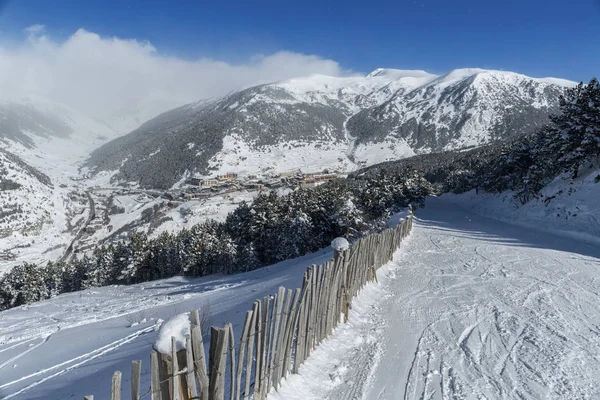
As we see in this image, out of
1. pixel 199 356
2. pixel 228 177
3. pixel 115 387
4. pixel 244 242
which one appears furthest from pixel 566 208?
pixel 228 177

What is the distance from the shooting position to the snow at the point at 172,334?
251 centimetres

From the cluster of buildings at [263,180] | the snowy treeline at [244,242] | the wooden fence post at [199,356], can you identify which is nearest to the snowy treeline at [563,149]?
the snowy treeline at [244,242]

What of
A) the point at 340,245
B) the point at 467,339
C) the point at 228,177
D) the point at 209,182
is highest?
the point at 228,177

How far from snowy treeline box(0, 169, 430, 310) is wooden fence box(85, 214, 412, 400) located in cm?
2473

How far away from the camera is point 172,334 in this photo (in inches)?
→ 101

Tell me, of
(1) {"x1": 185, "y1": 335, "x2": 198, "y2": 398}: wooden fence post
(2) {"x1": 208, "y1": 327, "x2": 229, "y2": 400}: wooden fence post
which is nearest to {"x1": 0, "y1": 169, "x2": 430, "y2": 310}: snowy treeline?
(2) {"x1": 208, "y1": 327, "x2": 229, "y2": 400}: wooden fence post

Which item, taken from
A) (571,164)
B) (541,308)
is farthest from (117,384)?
(571,164)

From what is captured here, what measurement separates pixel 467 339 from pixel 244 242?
128 feet

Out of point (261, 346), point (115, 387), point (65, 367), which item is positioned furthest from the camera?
point (65, 367)

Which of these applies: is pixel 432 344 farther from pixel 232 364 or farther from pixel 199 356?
pixel 199 356

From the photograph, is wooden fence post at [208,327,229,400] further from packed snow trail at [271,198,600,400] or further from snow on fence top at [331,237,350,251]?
snow on fence top at [331,237,350,251]

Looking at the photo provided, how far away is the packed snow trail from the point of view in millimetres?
4375

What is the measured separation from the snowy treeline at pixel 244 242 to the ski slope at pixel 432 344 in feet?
68.4

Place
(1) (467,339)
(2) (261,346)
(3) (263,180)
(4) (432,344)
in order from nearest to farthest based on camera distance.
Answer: (2) (261,346) < (4) (432,344) < (1) (467,339) < (3) (263,180)
